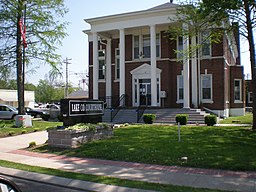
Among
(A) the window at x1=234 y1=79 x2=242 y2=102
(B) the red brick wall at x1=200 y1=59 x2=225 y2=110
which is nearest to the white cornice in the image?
(B) the red brick wall at x1=200 y1=59 x2=225 y2=110

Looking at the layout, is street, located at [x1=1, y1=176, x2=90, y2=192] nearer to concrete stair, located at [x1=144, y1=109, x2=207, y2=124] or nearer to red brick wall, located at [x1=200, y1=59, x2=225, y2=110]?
concrete stair, located at [x1=144, y1=109, x2=207, y2=124]

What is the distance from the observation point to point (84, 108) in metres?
13.0

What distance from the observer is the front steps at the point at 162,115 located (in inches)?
864

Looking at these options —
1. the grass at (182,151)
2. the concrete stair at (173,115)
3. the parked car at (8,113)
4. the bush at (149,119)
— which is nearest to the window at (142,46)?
the concrete stair at (173,115)

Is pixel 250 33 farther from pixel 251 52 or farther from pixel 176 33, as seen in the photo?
pixel 176 33

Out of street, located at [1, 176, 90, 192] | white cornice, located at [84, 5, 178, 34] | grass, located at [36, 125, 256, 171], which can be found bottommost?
street, located at [1, 176, 90, 192]

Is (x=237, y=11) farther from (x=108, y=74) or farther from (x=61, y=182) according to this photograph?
(x=108, y=74)

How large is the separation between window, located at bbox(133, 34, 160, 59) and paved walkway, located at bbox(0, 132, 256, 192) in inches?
793

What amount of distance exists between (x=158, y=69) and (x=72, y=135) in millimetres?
17725

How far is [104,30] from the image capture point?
28.3 meters

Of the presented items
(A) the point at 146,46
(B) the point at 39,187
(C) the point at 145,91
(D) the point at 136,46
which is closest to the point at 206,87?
(C) the point at 145,91

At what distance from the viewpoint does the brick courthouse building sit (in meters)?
25.7

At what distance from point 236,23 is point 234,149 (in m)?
8.13

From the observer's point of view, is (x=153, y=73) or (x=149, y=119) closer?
(x=149, y=119)
